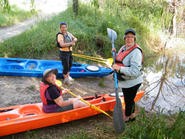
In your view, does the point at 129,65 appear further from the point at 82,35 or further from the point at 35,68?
the point at 82,35

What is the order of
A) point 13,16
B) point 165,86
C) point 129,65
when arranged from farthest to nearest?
point 13,16, point 165,86, point 129,65

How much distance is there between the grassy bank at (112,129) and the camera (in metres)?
3.77

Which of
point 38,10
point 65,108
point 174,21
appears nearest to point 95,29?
point 174,21

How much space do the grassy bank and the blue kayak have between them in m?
1.89

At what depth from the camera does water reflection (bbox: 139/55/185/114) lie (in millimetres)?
6310

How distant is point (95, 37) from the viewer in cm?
873

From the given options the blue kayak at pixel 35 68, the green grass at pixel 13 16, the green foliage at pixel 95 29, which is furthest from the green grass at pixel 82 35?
the green grass at pixel 13 16

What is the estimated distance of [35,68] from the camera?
7098mm

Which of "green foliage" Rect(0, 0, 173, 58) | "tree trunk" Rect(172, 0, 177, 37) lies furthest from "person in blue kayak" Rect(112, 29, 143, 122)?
"tree trunk" Rect(172, 0, 177, 37)

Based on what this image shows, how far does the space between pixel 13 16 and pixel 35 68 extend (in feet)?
17.2

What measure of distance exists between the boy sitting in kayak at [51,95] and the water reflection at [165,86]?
67.2 inches

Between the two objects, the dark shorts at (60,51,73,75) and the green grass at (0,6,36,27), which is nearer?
the dark shorts at (60,51,73,75)

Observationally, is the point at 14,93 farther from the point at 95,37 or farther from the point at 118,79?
the point at 95,37

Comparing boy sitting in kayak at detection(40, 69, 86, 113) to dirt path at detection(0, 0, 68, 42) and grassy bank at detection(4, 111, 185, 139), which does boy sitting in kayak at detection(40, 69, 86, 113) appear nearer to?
grassy bank at detection(4, 111, 185, 139)
